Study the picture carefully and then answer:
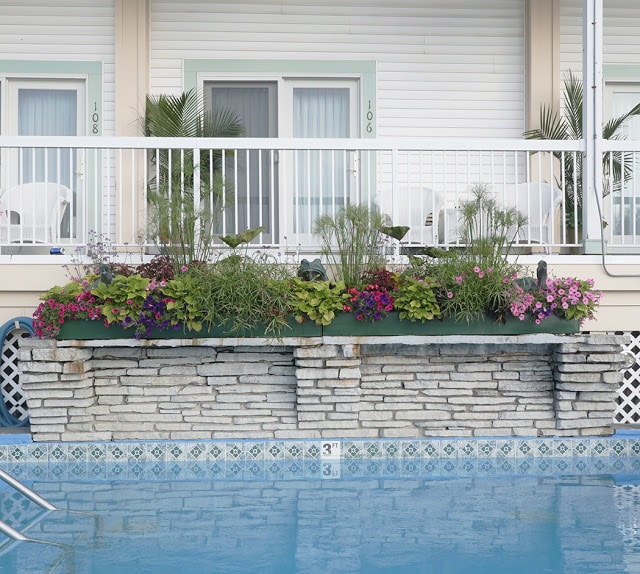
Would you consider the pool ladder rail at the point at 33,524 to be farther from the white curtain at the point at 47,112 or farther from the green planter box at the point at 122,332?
the white curtain at the point at 47,112

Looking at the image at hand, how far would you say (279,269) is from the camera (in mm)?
5766

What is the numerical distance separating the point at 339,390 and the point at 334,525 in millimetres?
1545

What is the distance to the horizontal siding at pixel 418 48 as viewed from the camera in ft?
27.4

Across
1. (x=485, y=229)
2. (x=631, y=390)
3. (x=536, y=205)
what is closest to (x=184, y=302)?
(x=485, y=229)

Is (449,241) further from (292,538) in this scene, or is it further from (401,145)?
(292,538)

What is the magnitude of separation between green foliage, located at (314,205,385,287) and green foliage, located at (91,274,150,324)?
134cm

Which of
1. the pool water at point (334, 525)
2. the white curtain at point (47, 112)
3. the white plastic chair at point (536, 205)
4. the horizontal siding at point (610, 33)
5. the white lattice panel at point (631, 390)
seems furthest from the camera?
the horizontal siding at point (610, 33)

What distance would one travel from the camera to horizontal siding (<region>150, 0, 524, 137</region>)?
8344 millimetres

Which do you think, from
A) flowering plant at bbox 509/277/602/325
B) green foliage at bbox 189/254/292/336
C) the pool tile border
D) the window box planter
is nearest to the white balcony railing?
green foliage at bbox 189/254/292/336

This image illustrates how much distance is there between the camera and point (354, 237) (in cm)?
587

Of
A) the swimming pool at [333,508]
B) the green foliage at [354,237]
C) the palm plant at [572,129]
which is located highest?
the palm plant at [572,129]

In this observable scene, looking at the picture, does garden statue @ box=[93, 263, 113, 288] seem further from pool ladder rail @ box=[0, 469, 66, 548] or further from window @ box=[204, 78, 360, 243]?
window @ box=[204, 78, 360, 243]

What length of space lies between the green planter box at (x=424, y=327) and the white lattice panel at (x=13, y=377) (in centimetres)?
251

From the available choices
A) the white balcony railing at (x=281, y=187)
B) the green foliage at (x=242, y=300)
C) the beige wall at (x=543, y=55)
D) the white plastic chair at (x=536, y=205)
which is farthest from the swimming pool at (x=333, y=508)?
the beige wall at (x=543, y=55)
